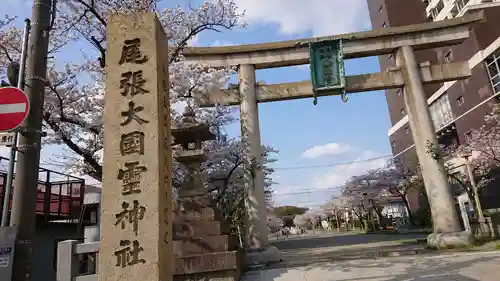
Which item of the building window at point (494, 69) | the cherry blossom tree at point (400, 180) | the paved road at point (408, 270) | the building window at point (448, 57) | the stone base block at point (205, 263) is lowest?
the paved road at point (408, 270)

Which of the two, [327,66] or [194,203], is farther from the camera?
[327,66]

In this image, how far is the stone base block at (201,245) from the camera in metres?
8.40

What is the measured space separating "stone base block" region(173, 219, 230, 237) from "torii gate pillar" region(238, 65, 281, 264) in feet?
12.2

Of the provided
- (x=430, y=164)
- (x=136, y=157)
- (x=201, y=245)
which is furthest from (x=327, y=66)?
(x=136, y=157)

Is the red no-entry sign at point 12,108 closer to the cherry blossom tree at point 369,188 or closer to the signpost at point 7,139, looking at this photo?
the signpost at point 7,139

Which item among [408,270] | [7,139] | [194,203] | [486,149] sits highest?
[486,149]

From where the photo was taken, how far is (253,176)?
1280 cm

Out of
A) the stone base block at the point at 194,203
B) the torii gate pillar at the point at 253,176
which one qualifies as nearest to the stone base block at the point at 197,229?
the stone base block at the point at 194,203

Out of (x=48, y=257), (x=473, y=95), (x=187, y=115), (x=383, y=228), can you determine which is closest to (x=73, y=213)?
(x=48, y=257)

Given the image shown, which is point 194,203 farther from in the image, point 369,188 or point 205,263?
point 369,188

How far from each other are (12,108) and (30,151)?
0.54 meters

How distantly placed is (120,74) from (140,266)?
8.36 ft

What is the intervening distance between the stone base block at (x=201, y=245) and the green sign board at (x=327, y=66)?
792cm

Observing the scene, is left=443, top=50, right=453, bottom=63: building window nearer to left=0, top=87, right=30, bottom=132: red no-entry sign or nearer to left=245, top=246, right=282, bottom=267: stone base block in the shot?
left=245, top=246, right=282, bottom=267: stone base block
